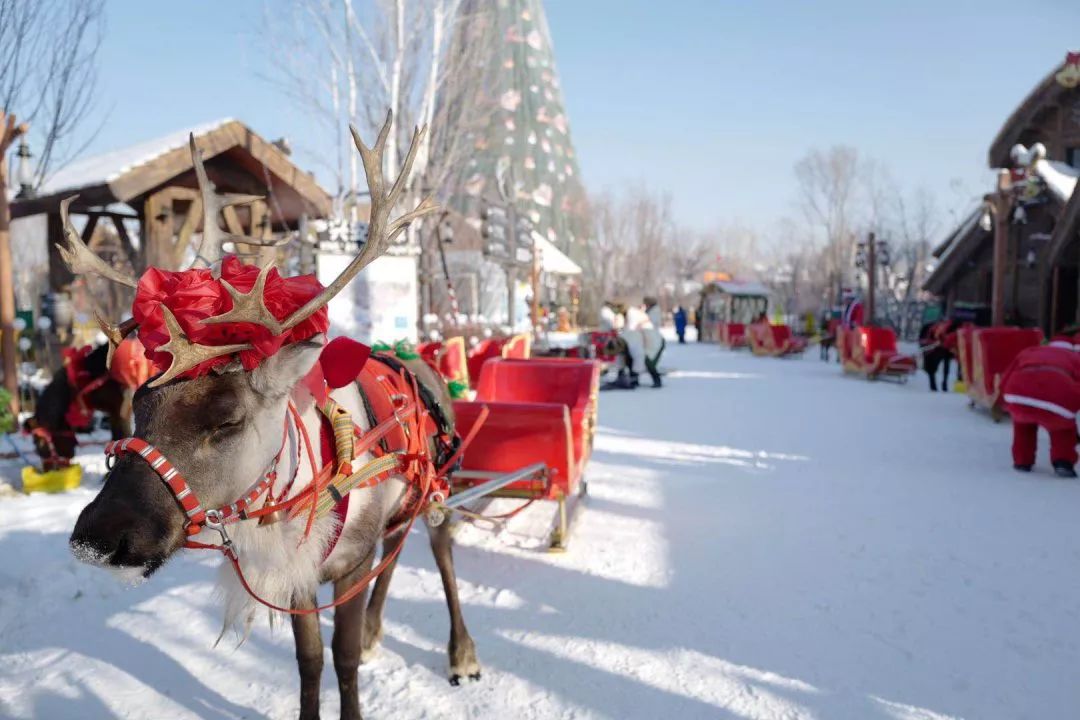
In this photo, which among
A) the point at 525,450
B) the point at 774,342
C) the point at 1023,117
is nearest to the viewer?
the point at 525,450

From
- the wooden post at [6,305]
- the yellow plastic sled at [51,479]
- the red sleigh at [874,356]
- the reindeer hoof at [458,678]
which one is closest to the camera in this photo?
the reindeer hoof at [458,678]

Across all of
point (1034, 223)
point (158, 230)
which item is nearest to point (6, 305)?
point (158, 230)

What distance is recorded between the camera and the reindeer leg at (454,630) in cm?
324

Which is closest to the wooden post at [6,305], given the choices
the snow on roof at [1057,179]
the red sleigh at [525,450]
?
the red sleigh at [525,450]

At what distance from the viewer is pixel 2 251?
7234mm

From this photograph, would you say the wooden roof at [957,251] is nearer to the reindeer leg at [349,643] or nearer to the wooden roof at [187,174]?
Answer: the wooden roof at [187,174]

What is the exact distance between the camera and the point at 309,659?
262cm

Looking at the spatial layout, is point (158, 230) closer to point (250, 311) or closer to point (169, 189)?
point (169, 189)

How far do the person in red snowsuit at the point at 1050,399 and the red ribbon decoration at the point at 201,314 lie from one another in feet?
22.3

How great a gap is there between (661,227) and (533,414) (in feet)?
144

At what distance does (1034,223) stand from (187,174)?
18859 mm

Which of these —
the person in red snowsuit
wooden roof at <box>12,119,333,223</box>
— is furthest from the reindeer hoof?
wooden roof at <box>12,119,333,223</box>

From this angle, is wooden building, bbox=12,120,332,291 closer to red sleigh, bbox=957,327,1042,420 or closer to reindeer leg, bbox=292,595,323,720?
reindeer leg, bbox=292,595,323,720

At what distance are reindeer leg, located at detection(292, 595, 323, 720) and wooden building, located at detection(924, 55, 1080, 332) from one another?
13.0 meters
